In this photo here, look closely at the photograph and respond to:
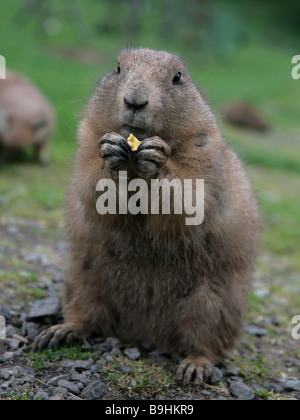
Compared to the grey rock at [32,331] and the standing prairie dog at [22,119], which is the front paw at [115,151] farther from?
the standing prairie dog at [22,119]

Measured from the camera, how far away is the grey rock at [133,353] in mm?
4580

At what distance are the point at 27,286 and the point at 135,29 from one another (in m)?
24.7

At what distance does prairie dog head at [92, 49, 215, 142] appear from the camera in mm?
4004

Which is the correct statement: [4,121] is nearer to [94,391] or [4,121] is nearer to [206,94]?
[206,94]

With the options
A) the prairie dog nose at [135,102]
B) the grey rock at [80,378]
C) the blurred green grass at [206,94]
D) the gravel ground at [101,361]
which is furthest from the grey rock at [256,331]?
the prairie dog nose at [135,102]

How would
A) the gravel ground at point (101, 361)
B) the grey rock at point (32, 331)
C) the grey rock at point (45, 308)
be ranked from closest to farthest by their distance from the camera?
1. the gravel ground at point (101, 361)
2. the grey rock at point (32, 331)
3. the grey rock at point (45, 308)

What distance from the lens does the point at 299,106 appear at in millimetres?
24266

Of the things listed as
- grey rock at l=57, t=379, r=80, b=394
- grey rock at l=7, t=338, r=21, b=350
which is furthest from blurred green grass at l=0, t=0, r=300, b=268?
grey rock at l=57, t=379, r=80, b=394

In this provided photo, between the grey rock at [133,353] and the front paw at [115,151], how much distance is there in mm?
1442

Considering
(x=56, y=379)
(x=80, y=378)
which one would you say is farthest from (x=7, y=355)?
(x=80, y=378)

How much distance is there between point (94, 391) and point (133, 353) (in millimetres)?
709

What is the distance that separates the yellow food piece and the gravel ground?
155cm

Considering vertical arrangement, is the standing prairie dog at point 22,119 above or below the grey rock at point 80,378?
above
